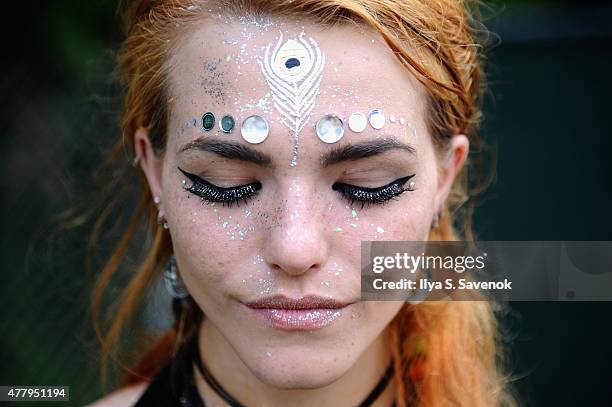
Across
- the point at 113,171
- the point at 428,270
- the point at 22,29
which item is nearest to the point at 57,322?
the point at 113,171

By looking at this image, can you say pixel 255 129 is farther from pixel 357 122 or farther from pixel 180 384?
pixel 180 384

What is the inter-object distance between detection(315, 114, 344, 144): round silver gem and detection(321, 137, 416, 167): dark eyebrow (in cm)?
2

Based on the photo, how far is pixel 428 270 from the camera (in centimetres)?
169

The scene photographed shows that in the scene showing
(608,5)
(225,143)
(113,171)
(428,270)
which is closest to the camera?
(225,143)

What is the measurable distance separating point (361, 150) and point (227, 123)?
0.92 feet

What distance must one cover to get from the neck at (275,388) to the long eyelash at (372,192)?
16.6 inches

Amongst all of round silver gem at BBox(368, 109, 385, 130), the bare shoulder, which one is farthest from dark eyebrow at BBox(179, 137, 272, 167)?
the bare shoulder

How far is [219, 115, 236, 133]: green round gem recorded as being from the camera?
4.52 ft

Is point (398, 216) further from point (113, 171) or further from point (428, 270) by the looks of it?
point (113, 171)

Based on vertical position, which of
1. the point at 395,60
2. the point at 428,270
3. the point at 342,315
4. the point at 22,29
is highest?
the point at 22,29

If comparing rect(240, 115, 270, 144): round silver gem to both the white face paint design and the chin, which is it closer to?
→ the white face paint design

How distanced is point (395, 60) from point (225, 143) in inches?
15.6

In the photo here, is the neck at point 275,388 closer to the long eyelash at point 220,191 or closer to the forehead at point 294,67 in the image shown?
the long eyelash at point 220,191

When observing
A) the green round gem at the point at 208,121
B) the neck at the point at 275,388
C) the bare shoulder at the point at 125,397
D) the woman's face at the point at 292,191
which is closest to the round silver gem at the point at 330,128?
the woman's face at the point at 292,191
